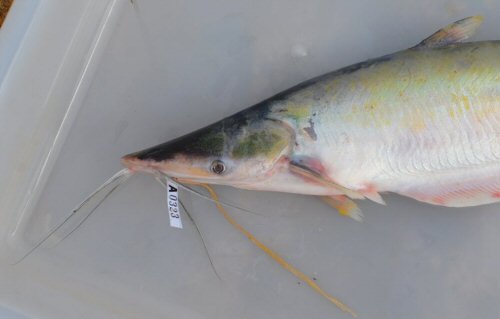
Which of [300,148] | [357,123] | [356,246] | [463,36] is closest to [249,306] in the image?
[356,246]

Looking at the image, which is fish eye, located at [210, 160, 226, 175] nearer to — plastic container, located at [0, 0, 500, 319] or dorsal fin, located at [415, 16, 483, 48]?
plastic container, located at [0, 0, 500, 319]

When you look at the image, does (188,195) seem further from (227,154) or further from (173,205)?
(227,154)

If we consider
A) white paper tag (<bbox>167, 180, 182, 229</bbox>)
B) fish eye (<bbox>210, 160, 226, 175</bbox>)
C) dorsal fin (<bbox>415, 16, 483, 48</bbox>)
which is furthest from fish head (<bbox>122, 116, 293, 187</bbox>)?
dorsal fin (<bbox>415, 16, 483, 48</bbox>)

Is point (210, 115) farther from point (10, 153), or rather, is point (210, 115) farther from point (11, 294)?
point (11, 294)

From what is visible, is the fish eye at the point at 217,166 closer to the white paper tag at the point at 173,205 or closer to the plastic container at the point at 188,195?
the white paper tag at the point at 173,205

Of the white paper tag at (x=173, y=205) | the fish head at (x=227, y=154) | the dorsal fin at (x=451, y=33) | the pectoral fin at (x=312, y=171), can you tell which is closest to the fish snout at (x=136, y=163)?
the fish head at (x=227, y=154)

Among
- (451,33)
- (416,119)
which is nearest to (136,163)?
(416,119)
